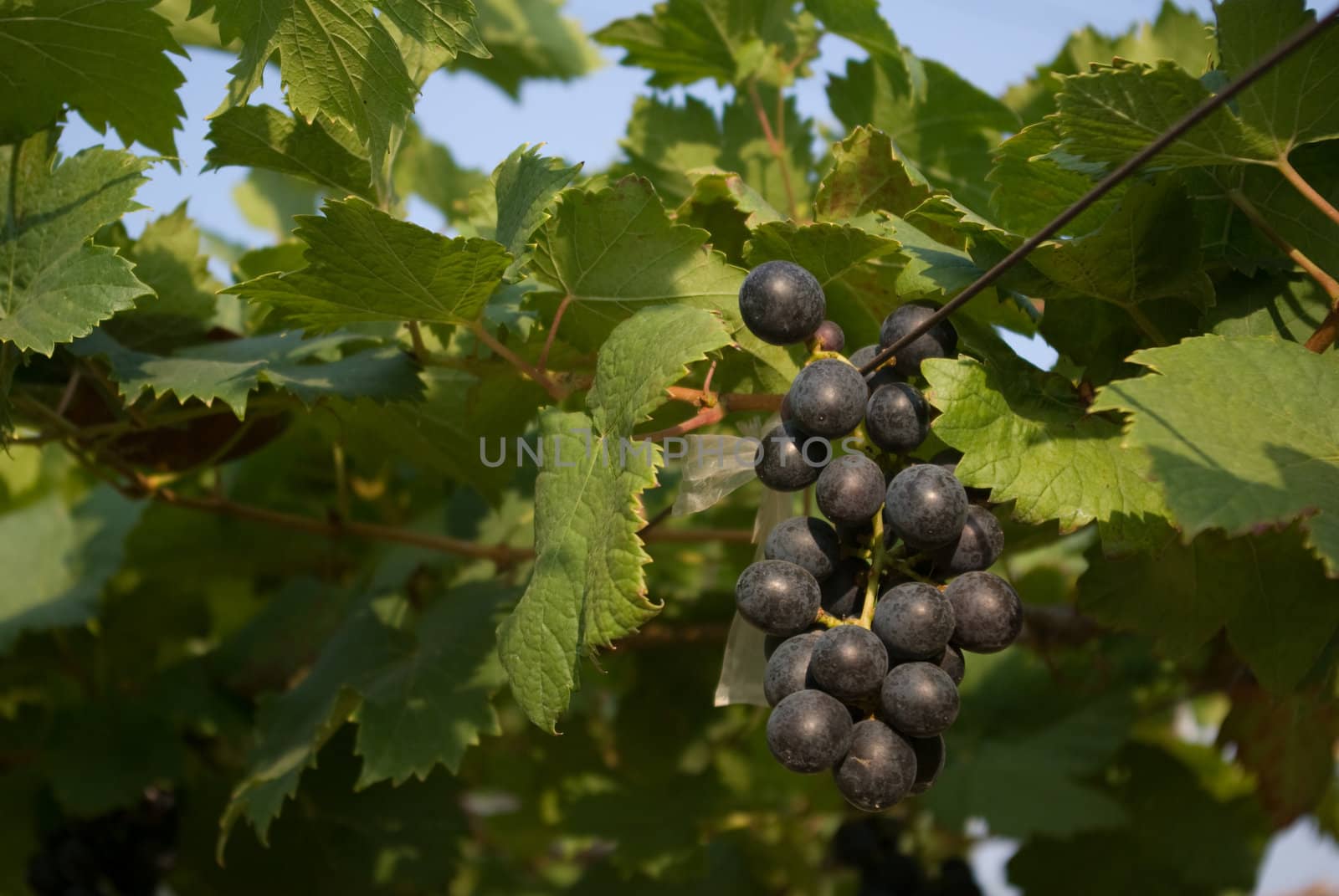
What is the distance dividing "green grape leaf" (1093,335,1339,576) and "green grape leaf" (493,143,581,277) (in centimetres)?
51

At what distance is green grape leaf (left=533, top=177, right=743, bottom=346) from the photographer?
43.3 inches

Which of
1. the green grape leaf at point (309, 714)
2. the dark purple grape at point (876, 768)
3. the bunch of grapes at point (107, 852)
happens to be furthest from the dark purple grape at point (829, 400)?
the bunch of grapes at point (107, 852)

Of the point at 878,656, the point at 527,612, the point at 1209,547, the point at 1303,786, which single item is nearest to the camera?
the point at 878,656

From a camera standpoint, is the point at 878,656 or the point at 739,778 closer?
the point at 878,656

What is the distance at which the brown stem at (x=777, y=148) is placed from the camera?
1.62 metres

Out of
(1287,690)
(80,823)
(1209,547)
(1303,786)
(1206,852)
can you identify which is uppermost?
(1209,547)

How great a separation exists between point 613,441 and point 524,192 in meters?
0.28

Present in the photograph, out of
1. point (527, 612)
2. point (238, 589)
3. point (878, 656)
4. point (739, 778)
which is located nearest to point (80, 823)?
point (238, 589)

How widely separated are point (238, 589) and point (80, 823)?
67 centimetres

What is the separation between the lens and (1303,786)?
1.83 m

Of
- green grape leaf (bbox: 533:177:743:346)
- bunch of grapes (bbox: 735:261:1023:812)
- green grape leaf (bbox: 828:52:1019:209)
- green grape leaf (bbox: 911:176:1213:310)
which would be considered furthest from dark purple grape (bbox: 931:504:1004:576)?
green grape leaf (bbox: 828:52:1019:209)

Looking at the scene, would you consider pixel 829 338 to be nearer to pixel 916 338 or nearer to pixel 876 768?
pixel 916 338

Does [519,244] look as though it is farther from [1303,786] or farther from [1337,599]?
[1303,786]

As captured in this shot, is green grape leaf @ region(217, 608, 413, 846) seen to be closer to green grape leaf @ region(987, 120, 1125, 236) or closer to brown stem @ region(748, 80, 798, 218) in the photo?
brown stem @ region(748, 80, 798, 218)
